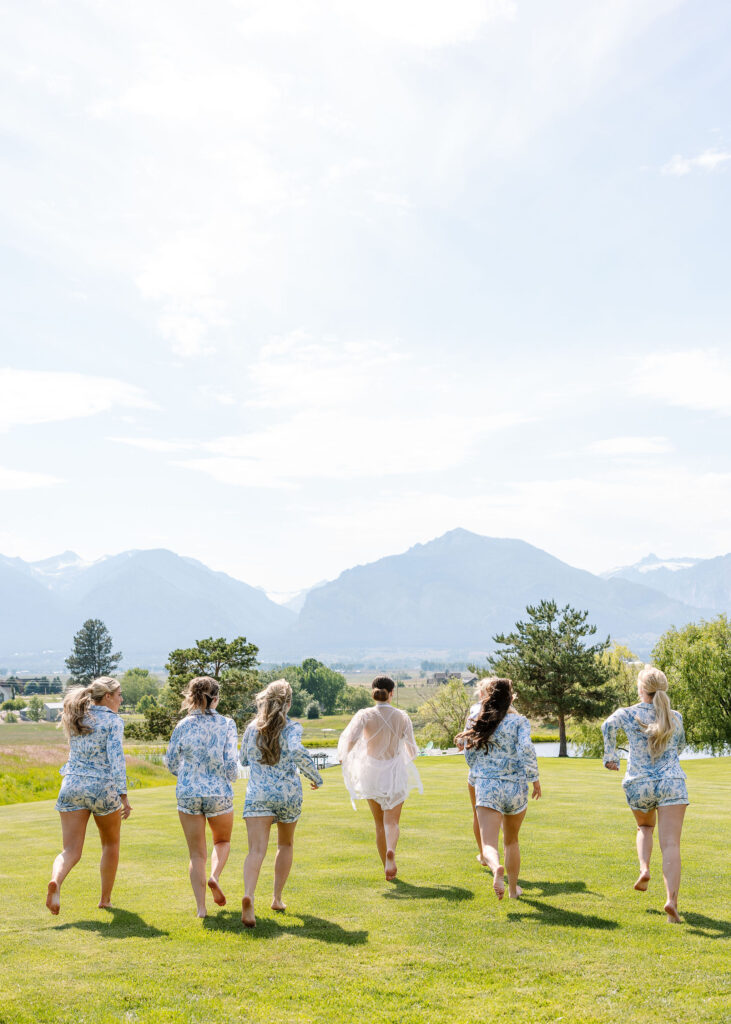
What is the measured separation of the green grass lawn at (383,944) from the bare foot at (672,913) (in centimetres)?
18

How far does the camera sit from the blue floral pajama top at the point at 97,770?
29.2 feet

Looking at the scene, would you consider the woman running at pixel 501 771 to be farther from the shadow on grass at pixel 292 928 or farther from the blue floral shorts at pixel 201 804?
the blue floral shorts at pixel 201 804

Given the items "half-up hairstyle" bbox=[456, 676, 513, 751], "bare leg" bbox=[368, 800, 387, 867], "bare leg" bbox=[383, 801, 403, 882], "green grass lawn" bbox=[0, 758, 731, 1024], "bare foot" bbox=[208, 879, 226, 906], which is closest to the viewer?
"green grass lawn" bbox=[0, 758, 731, 1024]

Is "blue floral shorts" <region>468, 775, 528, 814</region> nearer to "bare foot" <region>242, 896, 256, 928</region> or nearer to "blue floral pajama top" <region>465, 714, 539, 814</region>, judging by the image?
"blue floral pajama top" <region>465, 714, 539, 814</region>

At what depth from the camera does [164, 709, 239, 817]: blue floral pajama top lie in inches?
345

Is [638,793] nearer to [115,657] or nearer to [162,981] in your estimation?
[162,981]

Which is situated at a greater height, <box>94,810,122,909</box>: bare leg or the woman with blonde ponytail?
the woman with blonde ponytail

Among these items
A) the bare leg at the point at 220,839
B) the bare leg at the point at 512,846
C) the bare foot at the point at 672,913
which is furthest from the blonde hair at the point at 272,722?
the bare foot at the point at 672,913

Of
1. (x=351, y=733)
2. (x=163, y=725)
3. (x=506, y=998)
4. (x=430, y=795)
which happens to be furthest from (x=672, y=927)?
(x=163, y=725)

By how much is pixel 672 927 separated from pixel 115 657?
461ft

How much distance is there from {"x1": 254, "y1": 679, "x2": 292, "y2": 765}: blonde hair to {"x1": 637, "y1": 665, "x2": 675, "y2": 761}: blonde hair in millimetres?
3844

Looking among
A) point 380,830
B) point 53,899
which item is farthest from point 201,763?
point 380,830

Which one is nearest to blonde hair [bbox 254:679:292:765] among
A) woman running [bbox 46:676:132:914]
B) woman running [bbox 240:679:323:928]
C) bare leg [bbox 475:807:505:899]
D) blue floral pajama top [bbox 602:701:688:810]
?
woman running [bbox 240:679:323:928]

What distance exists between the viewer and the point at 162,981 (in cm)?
665
